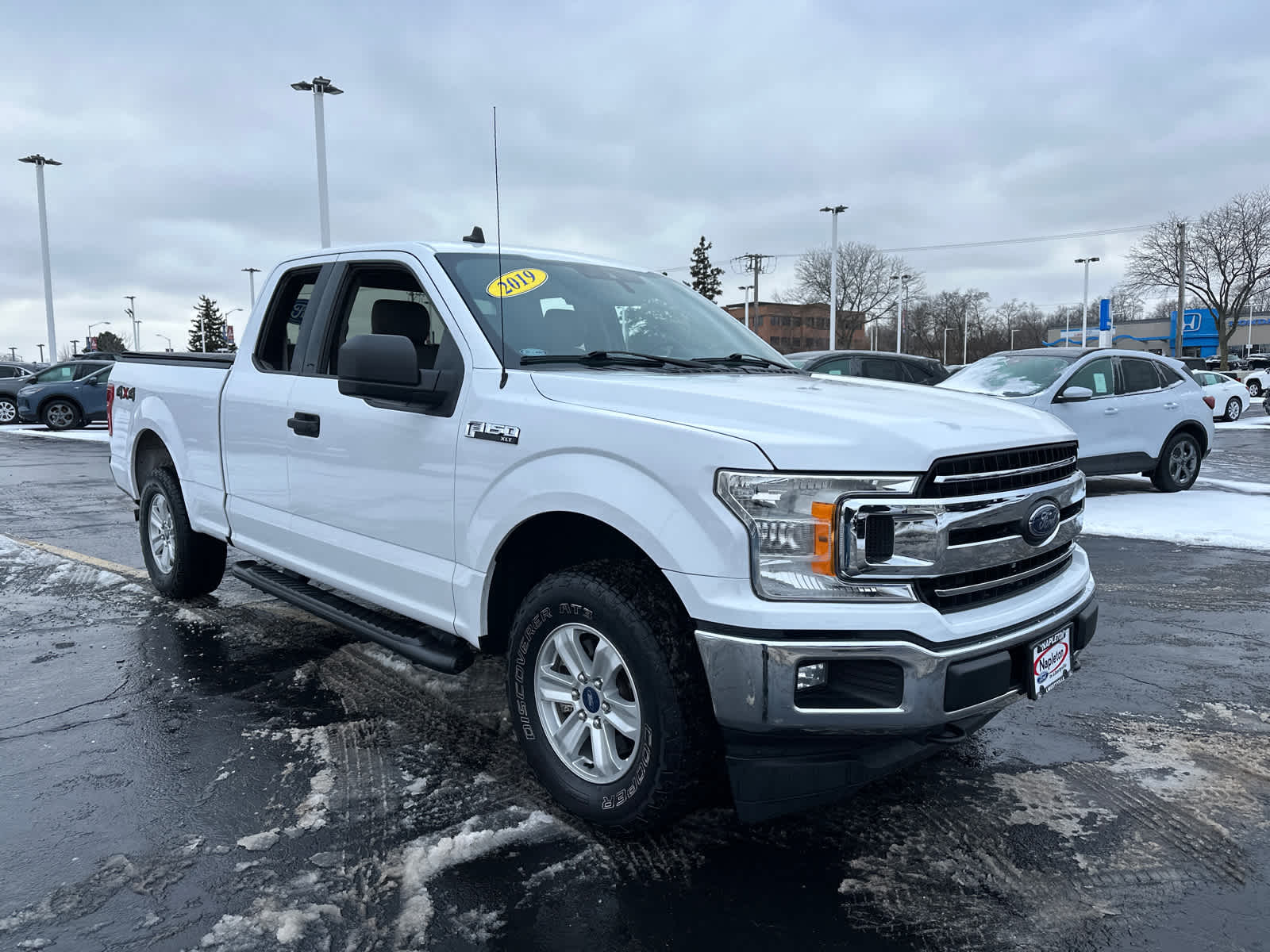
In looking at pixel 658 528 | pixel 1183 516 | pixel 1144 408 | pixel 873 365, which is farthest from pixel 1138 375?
pixel 658 528

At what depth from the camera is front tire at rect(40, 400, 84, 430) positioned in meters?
22.6

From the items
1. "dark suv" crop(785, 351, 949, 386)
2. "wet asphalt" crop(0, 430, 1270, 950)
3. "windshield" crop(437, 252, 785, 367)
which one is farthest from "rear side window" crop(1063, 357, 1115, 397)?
"windshield" crop(437, 252, 785, 367)

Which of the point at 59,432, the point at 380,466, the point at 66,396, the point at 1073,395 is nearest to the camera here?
the point at 380,466

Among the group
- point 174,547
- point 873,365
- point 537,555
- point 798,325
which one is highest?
point 798,325

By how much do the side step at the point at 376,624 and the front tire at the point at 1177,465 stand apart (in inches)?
383

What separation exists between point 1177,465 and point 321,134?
20.0 m

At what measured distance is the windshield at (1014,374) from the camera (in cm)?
1020

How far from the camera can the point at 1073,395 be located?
9.47 m

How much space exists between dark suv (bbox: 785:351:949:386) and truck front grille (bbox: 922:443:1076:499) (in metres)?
10.3

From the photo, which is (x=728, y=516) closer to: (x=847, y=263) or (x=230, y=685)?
(x=230, y=685)

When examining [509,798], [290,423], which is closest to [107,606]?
[290,423]

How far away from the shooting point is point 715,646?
2.48 metres

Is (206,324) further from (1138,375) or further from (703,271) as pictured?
(1138,375)

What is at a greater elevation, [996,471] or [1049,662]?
[996,471]
